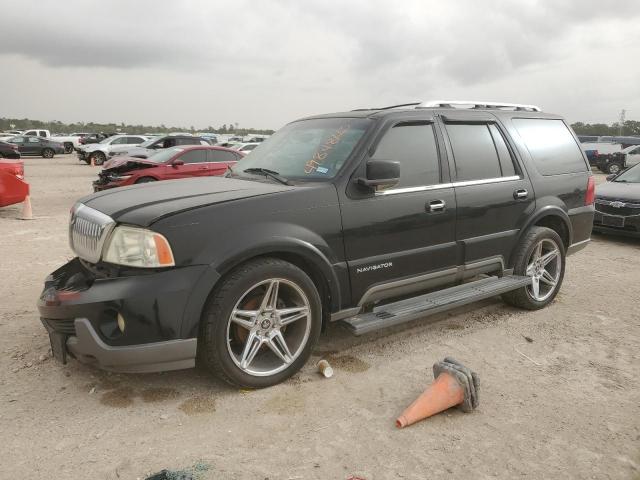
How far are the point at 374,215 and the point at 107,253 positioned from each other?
1.79 metres

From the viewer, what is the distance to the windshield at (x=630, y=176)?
9.32 m

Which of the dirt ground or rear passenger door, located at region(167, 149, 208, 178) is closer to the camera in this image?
the dirt ground

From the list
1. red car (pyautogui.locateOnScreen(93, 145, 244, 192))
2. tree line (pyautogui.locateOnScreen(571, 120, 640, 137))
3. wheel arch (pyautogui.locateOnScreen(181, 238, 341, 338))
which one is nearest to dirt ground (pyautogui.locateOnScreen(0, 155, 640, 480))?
wheel arch (pyautogui.locateOnScreen(181, 238, 341, 338))

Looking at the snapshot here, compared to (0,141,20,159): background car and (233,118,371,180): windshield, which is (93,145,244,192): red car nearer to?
(233,118,371,180): windshield

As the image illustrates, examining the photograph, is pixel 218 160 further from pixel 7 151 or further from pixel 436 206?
pixel 7 151

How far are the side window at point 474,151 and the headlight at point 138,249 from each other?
96.6 inches

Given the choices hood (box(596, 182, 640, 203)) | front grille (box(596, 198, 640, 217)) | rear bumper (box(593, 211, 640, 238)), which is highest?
hood (box(596, 182, 640, 203))

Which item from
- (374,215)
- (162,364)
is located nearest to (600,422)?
(374,215)

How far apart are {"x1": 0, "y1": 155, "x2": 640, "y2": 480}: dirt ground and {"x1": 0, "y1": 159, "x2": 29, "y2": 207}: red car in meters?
6.12

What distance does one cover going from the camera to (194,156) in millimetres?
12867

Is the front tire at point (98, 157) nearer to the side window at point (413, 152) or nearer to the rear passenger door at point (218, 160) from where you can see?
the rear passenger door at point (218, 160)

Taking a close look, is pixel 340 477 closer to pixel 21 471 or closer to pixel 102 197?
pixel 21 471

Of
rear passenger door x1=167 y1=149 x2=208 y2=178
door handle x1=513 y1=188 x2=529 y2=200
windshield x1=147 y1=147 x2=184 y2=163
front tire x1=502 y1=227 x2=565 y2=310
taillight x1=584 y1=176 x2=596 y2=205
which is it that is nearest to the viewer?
door handle x1=513 y1=188 x2=529 y2=200

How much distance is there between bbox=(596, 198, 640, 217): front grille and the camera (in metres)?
8.29
